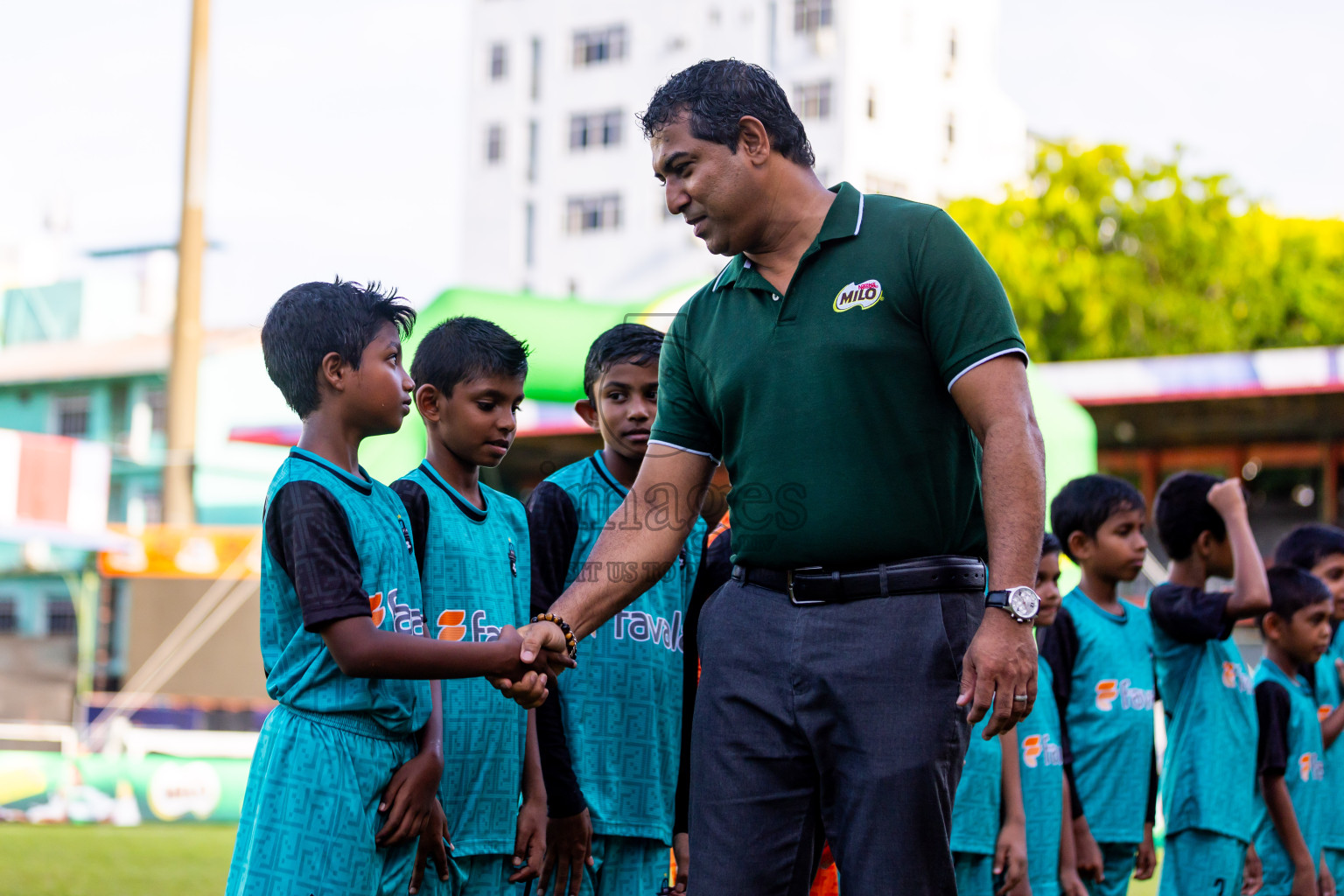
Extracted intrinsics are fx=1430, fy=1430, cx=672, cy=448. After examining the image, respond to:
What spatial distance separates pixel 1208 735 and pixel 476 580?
9.13ft

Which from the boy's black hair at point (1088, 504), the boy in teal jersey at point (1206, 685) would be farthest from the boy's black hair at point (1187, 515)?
the boy's black hair at point (1088, 504)

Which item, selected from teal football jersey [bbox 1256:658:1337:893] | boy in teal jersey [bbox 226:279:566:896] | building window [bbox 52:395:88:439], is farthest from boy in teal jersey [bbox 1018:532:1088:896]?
building window [bbox 52:395:88:439]

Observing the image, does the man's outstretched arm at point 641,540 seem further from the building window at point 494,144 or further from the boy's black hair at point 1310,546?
the building window at point 494,144

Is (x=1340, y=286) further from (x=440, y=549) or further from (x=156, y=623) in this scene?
(x=440, y=549)

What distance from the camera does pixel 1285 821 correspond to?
4.95m

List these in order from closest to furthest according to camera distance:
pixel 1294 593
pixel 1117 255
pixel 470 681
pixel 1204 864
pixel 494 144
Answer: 1. pixel 470 681
2. pixel 1204 864
3. pixel 1294 593
4. pixel 1117 255
5. pixel 494 144

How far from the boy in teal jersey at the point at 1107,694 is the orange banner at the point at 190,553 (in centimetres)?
1059

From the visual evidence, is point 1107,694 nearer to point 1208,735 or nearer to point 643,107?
point 1208,735

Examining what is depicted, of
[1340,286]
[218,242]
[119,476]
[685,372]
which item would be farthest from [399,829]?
[119,476]

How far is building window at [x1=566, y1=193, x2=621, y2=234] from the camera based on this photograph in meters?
39.6

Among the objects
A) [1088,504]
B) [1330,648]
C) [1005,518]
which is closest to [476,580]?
[1005,518]

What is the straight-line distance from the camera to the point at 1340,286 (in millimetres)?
32062

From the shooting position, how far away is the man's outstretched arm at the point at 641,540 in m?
3.04

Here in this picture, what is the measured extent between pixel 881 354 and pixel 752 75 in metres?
0.68
